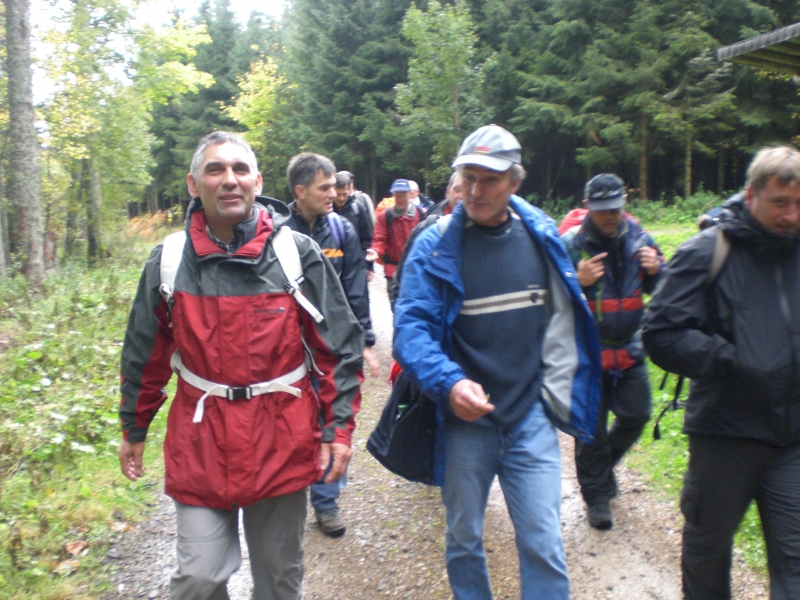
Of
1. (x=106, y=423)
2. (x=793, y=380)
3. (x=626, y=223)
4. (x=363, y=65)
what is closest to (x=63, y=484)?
(x=106, y=423)

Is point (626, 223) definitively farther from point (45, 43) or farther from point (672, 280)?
point (45, 43)

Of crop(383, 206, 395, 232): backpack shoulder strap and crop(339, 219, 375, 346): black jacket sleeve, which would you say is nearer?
crop(339, 219, 375, 346): black jacket sleeve

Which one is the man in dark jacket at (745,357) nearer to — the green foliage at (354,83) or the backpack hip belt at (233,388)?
the backpack hip belt at (233,388)

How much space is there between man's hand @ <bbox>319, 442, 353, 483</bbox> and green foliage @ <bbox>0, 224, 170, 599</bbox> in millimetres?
2085

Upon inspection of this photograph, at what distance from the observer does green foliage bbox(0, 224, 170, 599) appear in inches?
166

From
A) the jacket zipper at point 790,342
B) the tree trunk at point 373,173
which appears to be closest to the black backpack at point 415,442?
the jacket zipper at point 790,342

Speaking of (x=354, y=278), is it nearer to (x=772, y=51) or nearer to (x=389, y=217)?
(x=772, y=51)

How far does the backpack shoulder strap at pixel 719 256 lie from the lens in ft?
9.10

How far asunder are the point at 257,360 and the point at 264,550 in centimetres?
82

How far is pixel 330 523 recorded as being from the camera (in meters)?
4.61

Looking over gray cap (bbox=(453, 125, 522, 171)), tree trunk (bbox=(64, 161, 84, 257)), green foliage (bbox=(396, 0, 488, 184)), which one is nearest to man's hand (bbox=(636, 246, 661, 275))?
gray cap (bbox=(453, 125, 522, 171))

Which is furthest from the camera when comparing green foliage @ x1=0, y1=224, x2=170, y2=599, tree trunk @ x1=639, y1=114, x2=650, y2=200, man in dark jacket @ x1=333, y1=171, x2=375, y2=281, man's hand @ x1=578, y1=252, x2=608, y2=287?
tree trunk @ x1=639, y1=114, x2=650, y2=200

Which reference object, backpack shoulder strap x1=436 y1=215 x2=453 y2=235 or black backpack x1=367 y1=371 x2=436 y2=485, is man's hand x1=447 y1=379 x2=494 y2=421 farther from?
backpack shoulder strap x1=436 y1=215 x2=453 y2=235

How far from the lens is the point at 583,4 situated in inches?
1033
